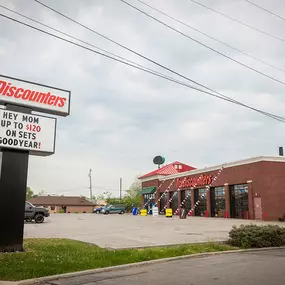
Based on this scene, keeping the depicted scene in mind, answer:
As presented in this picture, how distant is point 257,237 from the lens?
1472 cm

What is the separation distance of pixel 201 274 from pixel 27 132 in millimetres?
7991

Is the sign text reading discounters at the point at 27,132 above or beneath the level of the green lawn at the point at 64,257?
above

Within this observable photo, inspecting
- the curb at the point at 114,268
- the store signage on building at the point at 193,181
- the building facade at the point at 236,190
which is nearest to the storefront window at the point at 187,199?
the building facade at the point at 236,190

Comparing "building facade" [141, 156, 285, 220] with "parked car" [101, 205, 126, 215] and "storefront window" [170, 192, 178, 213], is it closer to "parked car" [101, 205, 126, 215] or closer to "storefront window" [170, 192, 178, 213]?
"storefront window" [170, 192, 178, 213]

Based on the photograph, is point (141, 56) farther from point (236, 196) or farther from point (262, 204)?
point (236, 196)

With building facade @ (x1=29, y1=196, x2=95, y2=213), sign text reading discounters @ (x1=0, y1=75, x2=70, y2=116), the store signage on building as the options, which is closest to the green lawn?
sign text reading discounters @ (x1=0, y1=75, x2=70, y2=116)

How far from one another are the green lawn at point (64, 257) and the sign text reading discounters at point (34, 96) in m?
5.14

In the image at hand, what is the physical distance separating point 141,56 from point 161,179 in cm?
Result: 4668

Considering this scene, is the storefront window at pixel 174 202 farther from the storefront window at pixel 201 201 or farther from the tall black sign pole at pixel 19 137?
the tall black sign pole at pixel 19 137

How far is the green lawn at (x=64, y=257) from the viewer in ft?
29.7

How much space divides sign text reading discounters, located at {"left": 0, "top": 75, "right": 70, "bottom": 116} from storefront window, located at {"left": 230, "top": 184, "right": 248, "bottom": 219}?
2854cm

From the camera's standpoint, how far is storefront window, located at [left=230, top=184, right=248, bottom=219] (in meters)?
38.4

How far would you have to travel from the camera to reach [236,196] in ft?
132

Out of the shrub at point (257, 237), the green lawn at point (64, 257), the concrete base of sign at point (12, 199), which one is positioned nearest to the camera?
the green lawn at point (64, 257)
